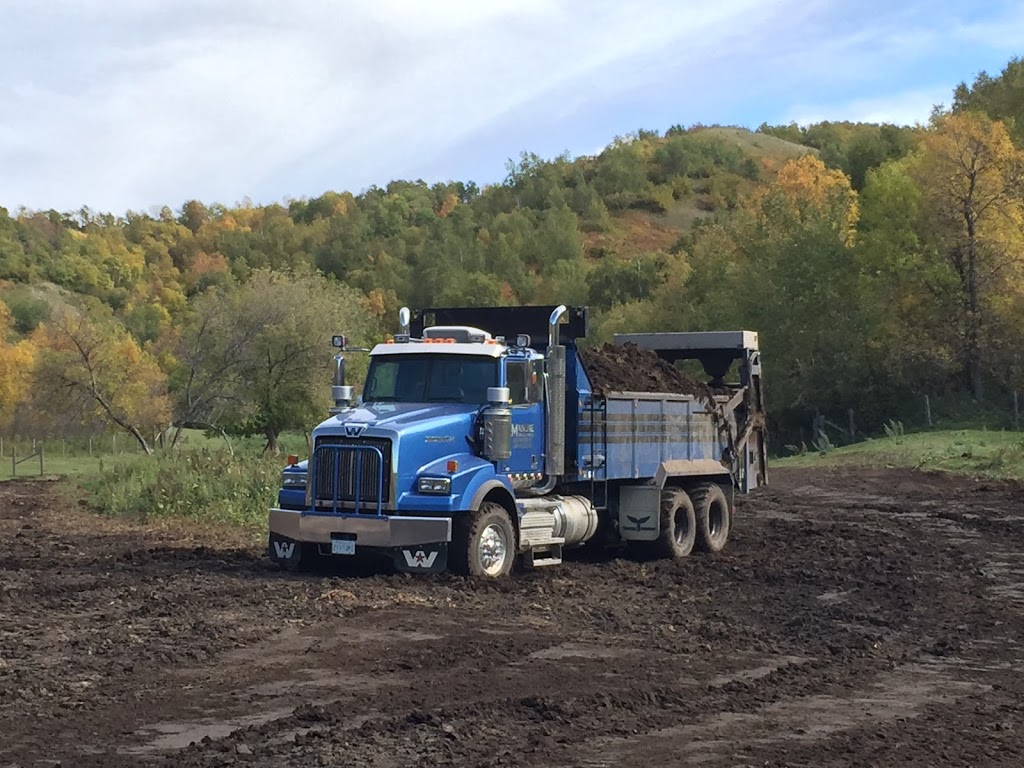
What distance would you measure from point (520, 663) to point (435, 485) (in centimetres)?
422

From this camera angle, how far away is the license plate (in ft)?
48.2

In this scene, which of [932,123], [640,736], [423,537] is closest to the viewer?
[640,736]

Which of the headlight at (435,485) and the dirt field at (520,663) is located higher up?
the headlight at (435,485)

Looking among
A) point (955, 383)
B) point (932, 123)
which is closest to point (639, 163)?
point (932, 123)

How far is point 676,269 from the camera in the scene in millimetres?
82562

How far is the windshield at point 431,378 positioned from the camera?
52.0ft

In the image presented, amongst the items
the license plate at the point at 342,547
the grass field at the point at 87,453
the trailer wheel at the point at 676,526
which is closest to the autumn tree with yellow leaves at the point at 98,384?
the grass field at the point at 87,453

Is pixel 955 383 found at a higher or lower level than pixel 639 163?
lower

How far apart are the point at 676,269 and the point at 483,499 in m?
68.8

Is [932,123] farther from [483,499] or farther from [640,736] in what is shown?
[640,736]

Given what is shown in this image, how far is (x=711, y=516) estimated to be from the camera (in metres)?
19.7

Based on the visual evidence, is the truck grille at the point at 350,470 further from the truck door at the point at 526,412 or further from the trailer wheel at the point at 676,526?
the trailer wheel at the point at 676,526

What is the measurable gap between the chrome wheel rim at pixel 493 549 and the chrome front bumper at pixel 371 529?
1.85 feet

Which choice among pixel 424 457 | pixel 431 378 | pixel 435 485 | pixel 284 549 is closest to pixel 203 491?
pixel 284 549
